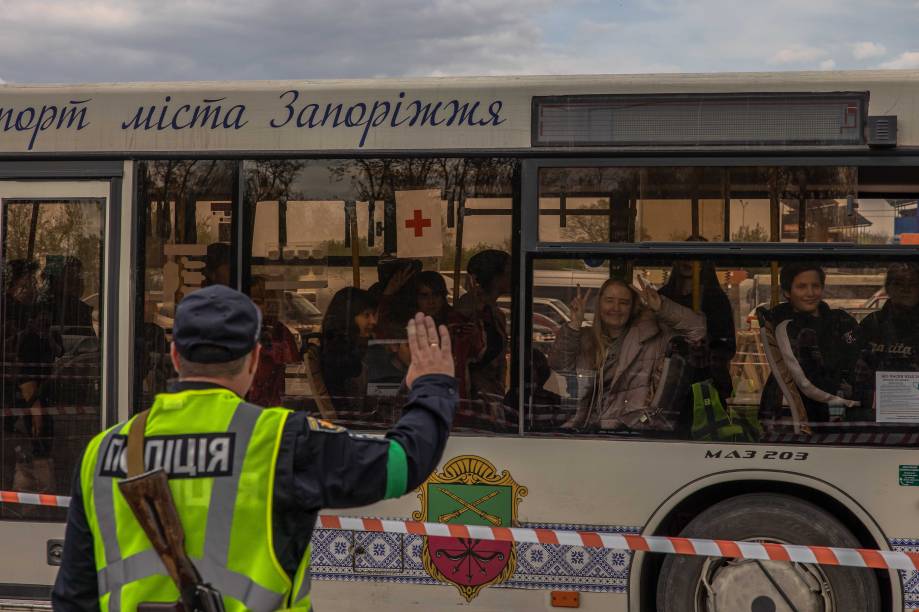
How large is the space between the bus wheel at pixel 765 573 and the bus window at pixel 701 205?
129cm

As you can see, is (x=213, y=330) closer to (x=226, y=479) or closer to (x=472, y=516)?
(x=226, y=479)

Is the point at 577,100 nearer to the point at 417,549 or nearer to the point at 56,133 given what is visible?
the point at 417,549

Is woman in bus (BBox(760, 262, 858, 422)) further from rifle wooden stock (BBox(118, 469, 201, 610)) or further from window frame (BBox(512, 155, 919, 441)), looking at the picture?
rifle wooden stock (BBox(118, 469, 201, 610))

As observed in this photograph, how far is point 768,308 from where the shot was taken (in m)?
4.98

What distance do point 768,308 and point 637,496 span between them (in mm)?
1093

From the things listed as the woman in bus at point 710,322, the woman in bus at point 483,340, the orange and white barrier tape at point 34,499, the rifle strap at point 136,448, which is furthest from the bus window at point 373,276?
the rifle strap at point 136,448

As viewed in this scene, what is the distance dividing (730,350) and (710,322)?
17 centimetres

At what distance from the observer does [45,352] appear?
5.55 m

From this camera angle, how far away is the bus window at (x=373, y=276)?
5148 mm

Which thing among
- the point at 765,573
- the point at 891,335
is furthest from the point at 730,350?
the point at 765,573

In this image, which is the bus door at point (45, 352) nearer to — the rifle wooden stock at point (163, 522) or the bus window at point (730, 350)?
the bus window at point (730, 350)

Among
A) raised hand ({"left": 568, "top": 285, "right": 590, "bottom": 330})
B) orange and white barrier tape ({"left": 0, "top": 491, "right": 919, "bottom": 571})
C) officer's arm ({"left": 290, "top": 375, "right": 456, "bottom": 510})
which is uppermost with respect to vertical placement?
raised hand ({"left": 568, "top": 285, "right": 590, "bottom": 330})

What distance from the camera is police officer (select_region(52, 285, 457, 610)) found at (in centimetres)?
213

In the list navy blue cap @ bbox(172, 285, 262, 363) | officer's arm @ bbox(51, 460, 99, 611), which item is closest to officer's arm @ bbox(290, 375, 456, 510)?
navy blue cap @ bbox(172, 285, 262, 363)
